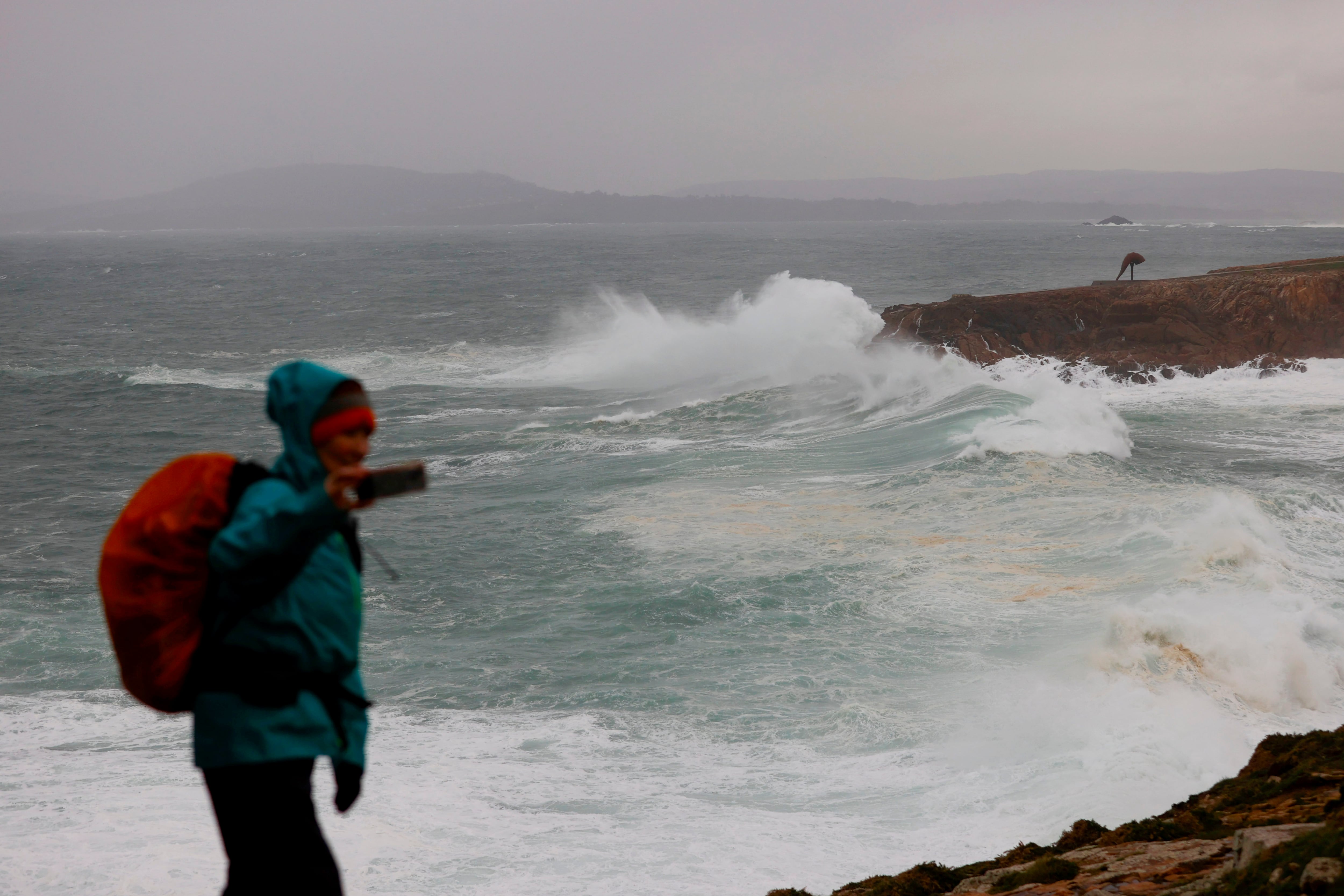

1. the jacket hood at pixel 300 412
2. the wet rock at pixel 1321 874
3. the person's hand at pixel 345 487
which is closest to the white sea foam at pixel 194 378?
the jacket hood at pixel 300 412

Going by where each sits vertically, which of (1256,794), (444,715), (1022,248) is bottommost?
(444,715)

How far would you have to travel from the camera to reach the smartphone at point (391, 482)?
82.7 inches

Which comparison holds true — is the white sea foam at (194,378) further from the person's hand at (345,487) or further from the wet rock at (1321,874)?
the wet rock at (1321,874)

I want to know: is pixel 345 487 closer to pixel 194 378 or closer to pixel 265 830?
pixel 265 830

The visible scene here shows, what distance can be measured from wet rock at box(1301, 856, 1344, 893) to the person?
2588mm

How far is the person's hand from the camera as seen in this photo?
7.02 feet

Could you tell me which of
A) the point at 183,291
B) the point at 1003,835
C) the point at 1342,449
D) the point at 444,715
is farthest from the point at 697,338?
the point at 183,291

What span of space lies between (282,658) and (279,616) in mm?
96

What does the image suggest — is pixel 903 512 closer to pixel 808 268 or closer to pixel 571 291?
pixel 571 291

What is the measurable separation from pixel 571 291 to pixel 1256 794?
61.1 meters

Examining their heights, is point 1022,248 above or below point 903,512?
above

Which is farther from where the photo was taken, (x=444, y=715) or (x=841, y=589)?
(x=841, y=589)

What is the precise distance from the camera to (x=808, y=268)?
83.4m

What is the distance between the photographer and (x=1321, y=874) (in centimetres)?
311
